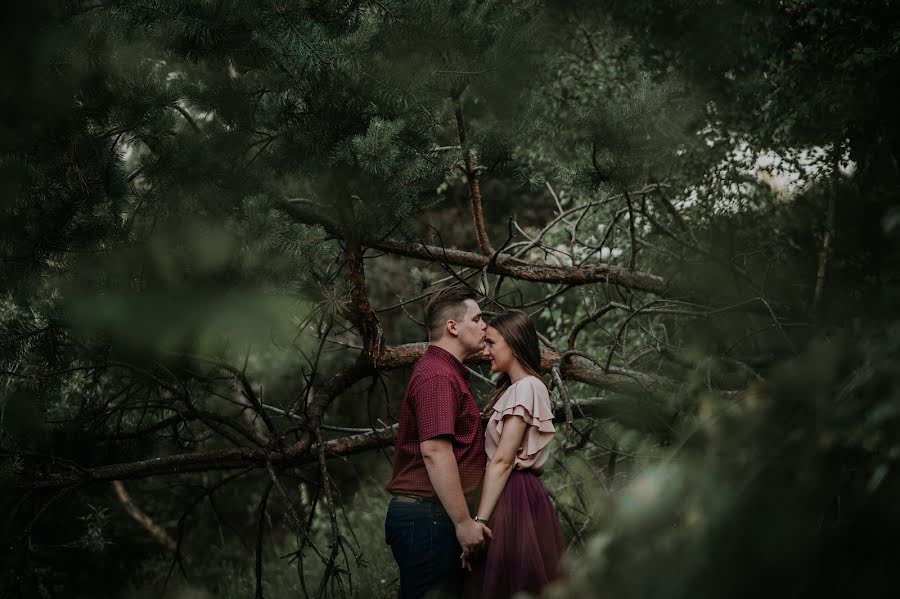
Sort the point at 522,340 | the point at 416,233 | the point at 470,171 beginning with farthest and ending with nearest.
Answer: the point at 470,171
the point at 416,233
the point at 522,340

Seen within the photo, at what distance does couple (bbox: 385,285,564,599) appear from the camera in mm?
2742

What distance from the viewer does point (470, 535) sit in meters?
2.74

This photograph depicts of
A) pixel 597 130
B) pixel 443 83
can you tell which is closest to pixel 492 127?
pixel 597 130

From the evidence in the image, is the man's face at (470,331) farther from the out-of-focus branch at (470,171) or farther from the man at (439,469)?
the out-of-focus branch at (470,171)

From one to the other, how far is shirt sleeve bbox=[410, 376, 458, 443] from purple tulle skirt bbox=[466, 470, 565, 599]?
1.06 feet

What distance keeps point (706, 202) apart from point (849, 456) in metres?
5.34

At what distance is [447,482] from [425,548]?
290mm

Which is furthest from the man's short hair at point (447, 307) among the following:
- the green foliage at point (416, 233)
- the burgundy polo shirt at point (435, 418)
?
the green foliage at point (416, 233)

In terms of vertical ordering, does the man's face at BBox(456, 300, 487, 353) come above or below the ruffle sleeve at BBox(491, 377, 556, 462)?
above

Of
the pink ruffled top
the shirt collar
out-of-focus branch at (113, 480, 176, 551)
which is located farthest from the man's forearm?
out-of-focus branch at (113, 480, 176, 551)

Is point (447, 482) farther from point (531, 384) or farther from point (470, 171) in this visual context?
point (470, 171)

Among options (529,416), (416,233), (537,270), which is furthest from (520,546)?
(537,270)

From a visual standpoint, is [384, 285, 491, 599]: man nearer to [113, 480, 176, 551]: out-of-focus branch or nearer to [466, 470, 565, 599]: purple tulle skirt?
[466, 470, 565, 599]: purple tulle skirt

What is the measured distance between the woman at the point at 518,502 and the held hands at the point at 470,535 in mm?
38
